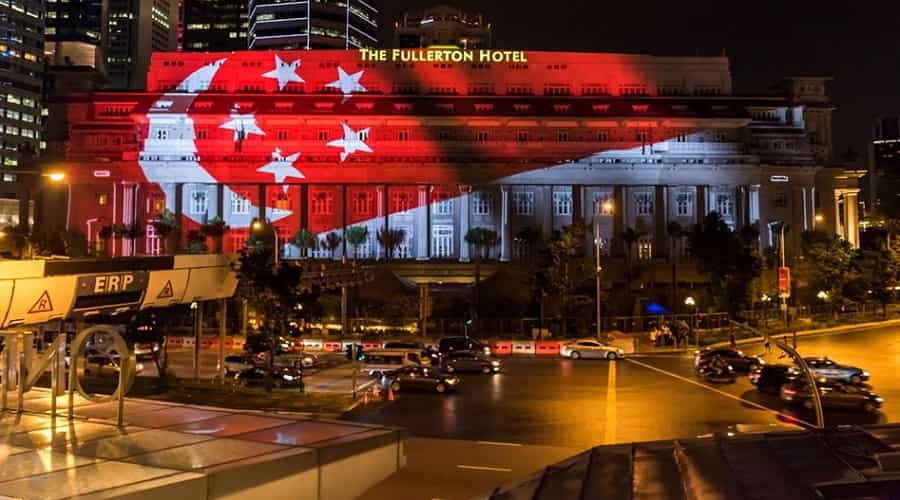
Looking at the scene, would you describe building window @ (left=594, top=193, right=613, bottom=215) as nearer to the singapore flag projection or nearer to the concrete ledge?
the singapore flag projection

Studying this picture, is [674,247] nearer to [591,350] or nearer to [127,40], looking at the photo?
[591,350]

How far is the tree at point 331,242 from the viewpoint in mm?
90438

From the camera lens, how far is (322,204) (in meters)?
94.6

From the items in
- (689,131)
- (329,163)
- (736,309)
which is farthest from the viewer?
(689,131)

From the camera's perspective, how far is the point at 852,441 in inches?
296

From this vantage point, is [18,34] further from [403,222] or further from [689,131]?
[689,131]

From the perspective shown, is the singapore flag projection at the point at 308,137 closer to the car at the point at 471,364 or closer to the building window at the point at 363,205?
the building window at the point at 363,205

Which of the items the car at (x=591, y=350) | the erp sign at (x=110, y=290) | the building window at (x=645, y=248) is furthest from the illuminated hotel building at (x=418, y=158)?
the erp sign at (x=110, y=290)

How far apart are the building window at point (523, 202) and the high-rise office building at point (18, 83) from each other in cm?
9635

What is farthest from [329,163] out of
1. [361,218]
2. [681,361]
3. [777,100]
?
[777,100]

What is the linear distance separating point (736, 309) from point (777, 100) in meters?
45.6

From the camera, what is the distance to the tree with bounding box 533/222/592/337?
2566 inches

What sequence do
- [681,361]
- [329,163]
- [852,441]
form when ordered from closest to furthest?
1. [852,441]
2. [681,361]
3. [329,163]

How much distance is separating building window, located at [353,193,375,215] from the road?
50.2 meters
